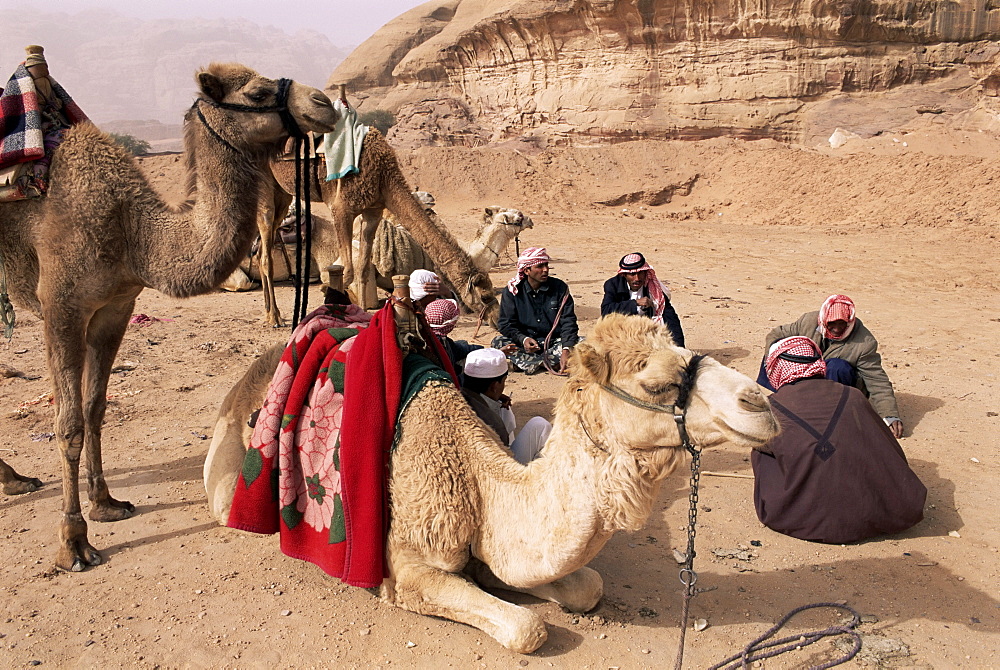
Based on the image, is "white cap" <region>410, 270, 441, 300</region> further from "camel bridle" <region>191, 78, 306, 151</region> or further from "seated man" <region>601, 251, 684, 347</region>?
"seated man" <region>601, 251, 684, 347</region>

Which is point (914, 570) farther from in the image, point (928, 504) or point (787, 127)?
point (787, 127)

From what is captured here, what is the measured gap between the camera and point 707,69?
942 inches

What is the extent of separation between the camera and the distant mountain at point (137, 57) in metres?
131

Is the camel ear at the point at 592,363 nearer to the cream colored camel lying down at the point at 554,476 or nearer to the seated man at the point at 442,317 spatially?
the cream colored camel lying down at the point at 554,476

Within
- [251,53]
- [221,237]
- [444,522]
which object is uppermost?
[251,53]

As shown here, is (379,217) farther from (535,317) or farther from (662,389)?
(662,389)

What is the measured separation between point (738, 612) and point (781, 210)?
17.0m

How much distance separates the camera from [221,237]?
389 centimetres

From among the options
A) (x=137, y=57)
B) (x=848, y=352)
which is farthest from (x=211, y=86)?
(x=137, y=57)

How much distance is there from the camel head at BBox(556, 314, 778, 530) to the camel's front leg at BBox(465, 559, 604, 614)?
2.25ft

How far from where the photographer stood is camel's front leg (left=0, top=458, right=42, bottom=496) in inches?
183

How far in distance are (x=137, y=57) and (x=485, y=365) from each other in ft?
570

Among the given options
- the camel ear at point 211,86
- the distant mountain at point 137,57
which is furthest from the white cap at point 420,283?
the distant mountain at point 137,57

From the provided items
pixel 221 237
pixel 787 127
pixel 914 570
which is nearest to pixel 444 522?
pixel 221 237
